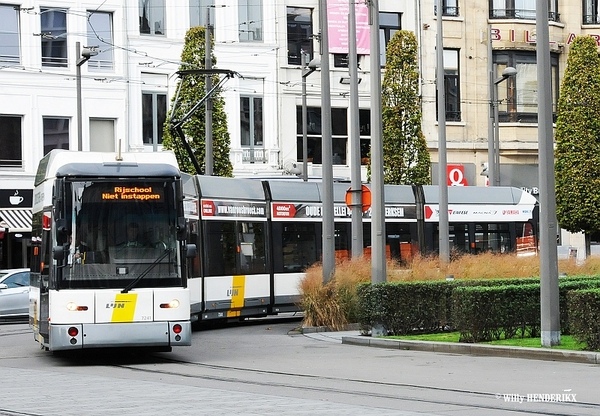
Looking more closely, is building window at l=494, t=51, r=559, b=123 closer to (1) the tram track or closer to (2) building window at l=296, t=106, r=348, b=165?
(2) building window at l=296, t=106, r=348, b=165

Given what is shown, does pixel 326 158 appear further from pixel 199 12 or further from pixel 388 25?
pixel 388 25

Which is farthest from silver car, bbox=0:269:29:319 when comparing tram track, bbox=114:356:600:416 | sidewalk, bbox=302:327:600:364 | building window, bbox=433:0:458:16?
building window, bbox=433:0:458:16

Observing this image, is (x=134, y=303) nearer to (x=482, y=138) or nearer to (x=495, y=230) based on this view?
(x=495, y=230)

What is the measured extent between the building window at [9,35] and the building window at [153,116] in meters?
4.94

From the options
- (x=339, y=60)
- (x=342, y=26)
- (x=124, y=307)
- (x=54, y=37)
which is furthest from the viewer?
(x=339, y=60)

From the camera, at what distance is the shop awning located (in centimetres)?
3881

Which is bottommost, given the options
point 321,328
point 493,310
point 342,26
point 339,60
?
point 321,328

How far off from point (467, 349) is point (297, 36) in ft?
94.2

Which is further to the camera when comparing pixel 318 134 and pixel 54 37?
pixel 318 134

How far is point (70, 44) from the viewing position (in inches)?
1624

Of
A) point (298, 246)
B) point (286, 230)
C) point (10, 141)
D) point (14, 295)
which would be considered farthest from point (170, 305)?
point (10, 141)

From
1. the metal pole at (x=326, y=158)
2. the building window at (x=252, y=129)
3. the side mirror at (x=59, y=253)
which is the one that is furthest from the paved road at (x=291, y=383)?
the building window at (x=252, y=129)

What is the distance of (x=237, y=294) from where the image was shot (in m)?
27.1

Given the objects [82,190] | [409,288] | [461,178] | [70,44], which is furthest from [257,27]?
[82,190]
